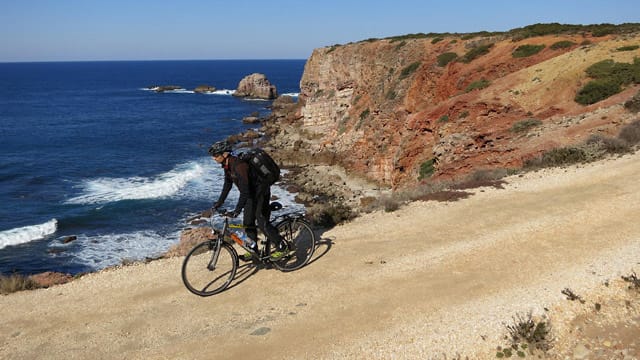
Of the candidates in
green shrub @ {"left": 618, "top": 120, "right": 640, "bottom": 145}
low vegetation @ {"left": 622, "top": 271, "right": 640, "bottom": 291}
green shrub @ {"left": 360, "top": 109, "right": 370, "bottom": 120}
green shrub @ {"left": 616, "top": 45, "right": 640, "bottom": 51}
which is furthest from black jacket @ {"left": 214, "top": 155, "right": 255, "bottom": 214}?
green shrub @ {"left": 360, "top": 109, "right": 370, "bottom": 120}

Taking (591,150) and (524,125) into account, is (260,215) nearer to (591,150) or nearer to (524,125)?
(591,150)

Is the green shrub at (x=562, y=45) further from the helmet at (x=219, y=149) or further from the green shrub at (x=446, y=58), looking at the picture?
the helmet at (x=219, y=149)

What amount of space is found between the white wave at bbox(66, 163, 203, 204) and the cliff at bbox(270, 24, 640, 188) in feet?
36.6

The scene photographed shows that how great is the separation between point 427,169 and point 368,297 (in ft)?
61.4

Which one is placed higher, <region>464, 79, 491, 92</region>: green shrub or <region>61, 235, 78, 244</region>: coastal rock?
<region>464, 79, 491, 92</region>: green shrub

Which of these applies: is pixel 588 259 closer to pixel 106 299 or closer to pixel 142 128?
pixel 106 299

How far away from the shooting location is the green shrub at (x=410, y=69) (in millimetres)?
39938

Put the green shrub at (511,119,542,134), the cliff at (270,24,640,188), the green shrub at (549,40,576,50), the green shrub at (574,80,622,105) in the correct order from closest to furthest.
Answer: the cliff at (270,24,640,188), the green shrub at (511,119,542,134), the green shrub at (574,80,622,105), the green shrub at (549,40,576,50)

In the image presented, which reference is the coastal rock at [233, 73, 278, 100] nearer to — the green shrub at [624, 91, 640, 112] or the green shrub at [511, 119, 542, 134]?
the green shrub at [511, 119, 542, 134]

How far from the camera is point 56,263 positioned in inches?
936

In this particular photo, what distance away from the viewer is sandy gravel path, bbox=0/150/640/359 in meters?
6.40

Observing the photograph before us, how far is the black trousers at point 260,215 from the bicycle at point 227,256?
0.17m

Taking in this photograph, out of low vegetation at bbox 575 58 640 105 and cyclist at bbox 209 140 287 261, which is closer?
cyclist at bbox 209 140 287 261

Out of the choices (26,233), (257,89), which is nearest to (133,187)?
(26,233)
